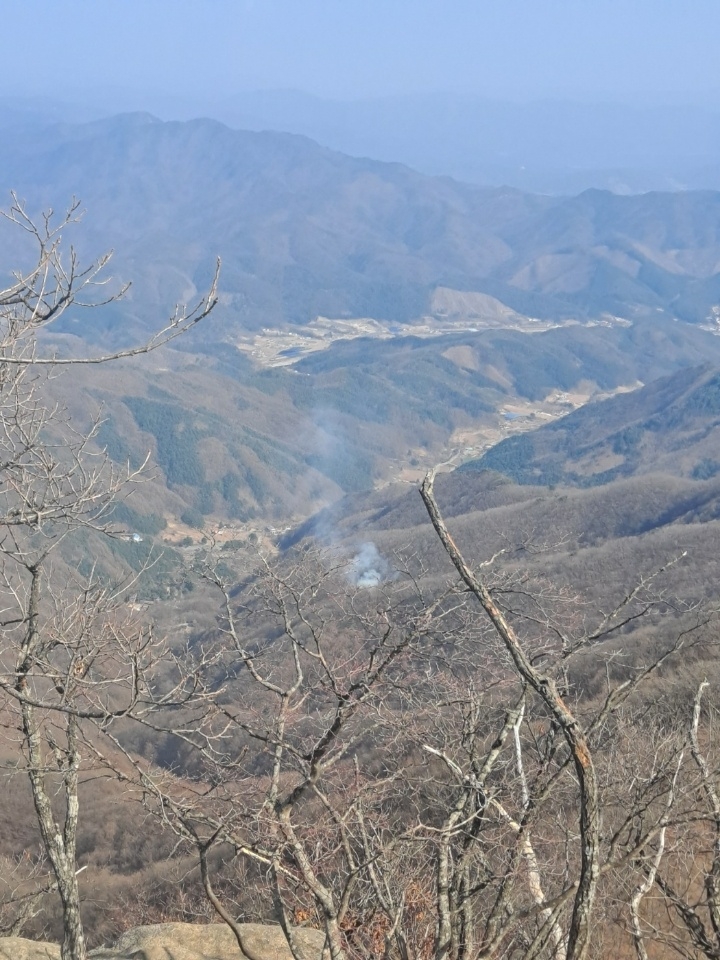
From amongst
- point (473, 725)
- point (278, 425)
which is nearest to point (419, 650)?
point (473, 725)

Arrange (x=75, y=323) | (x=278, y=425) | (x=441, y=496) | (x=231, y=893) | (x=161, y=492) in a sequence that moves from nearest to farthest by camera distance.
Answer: (x=231, y=893)
(x=441, y=496)
(x=161, y=492)
(x=278, y=425)
(x=75, y=323)

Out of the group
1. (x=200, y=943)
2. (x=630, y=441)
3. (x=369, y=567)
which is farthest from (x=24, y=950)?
(x=630, y=441)

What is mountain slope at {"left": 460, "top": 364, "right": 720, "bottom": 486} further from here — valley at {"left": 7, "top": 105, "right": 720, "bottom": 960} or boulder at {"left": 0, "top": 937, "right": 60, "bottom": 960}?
boulder at {"left": 0, "top": 937, "right": 60, "bottom": 960}

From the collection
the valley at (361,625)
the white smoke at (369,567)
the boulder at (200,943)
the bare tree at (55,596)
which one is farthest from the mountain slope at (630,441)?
the bare tree at (55,596)

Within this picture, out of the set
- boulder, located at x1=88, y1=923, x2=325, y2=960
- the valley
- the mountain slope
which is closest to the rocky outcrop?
boulder, located at x1=88, y1=923, x2=325, y2=960

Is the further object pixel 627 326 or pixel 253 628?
pixel 627 326

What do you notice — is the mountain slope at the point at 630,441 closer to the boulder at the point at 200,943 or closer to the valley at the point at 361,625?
the valley at the point at 361,625

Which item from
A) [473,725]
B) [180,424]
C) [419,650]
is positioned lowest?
[180,424]

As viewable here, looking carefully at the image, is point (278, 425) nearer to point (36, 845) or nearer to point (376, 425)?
point (376, 425)
